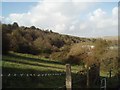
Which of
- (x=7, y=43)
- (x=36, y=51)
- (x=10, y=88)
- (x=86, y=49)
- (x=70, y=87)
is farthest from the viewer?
(x=36, y=51)

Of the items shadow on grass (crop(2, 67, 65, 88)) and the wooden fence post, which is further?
shadow on grass (crop(2, 67, 65, 88))

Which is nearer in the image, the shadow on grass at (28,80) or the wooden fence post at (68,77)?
the wooden fence post at (68,77)

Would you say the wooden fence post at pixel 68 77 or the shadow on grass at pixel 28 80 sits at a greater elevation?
the wooden fence post at pixel 68 77

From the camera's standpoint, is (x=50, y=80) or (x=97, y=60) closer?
(x=50, y=80)

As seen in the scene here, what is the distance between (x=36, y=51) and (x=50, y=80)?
9617 mm

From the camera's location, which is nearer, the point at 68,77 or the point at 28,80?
the point at 68,77

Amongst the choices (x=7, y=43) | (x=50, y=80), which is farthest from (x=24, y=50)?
(x=50, y=80)

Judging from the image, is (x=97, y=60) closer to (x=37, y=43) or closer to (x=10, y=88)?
(x=37, y=43)

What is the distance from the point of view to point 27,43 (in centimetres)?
2455

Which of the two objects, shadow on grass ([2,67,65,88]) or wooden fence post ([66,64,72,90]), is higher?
wooden fence post ([66,64,72,90])

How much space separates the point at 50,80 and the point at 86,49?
6.65m

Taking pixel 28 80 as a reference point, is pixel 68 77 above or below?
above

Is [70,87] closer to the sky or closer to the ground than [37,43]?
closer to the ground

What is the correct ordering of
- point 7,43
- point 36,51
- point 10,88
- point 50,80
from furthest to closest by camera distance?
point 36,51 < point 7,43 < point 50,80 < point 10,88
